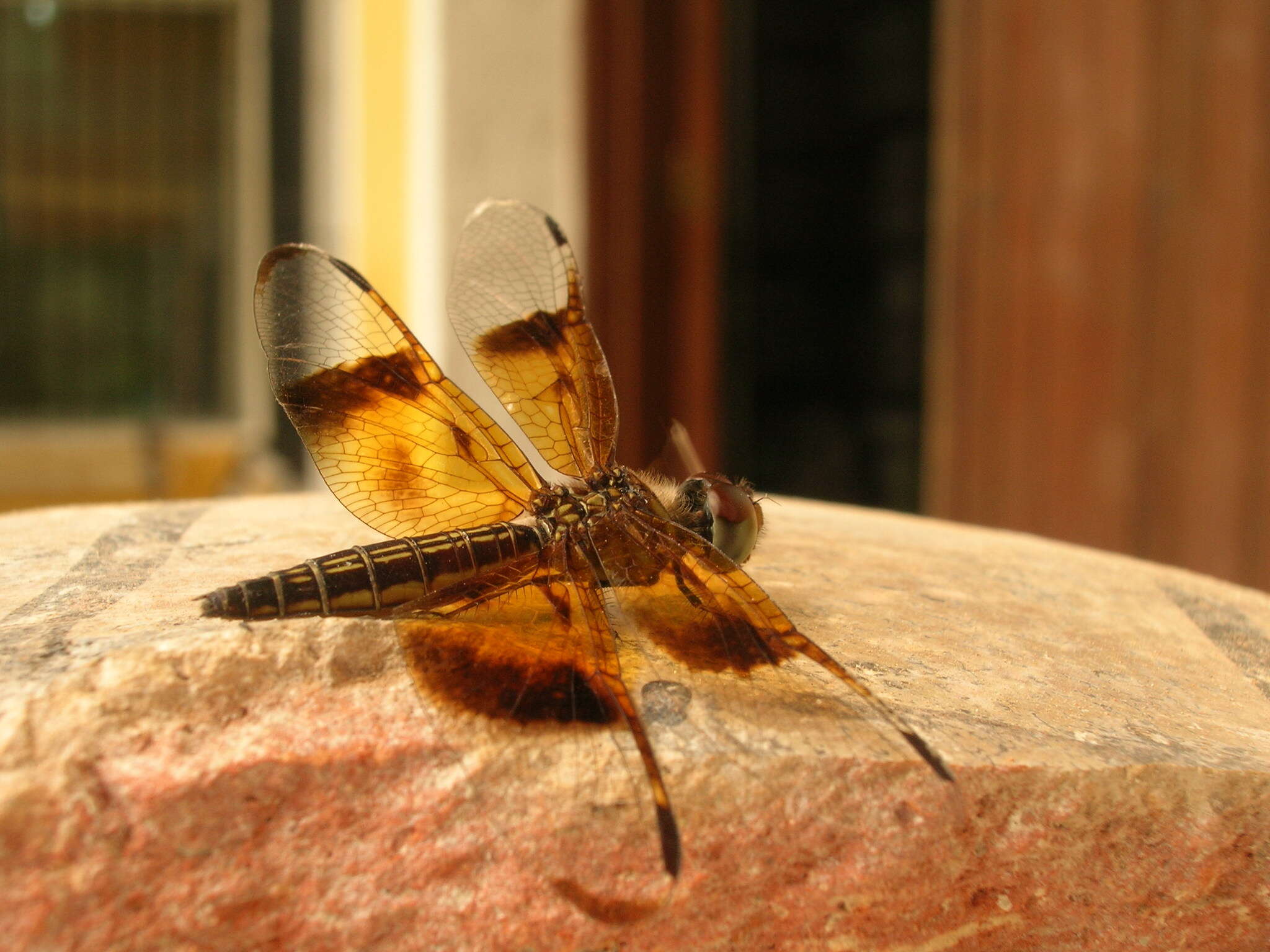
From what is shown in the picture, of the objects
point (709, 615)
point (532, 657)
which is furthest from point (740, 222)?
point (532, 657)

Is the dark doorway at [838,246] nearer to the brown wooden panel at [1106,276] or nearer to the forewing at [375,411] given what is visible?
the brown wooden panel at [1106,276]

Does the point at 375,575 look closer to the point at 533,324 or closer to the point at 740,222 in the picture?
the point at 533,324

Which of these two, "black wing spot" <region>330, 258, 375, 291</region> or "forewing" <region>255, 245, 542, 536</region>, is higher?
"black wing spot" <region>330, 258, 375, 291</region>

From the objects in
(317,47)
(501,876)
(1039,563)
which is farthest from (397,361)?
(317,47)

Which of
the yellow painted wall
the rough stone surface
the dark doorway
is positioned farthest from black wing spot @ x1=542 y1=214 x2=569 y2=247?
the dark doorway

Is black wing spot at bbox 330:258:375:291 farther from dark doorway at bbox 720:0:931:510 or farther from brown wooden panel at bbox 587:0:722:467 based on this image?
dark doorway at bbox 720:0:931:510

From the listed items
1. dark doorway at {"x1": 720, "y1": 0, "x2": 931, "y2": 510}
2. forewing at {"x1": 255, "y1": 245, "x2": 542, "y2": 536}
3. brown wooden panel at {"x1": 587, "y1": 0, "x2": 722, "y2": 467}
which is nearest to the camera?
forewing at {"x1": 255, "y1": 245, "x2": 542, "y2": 536}
